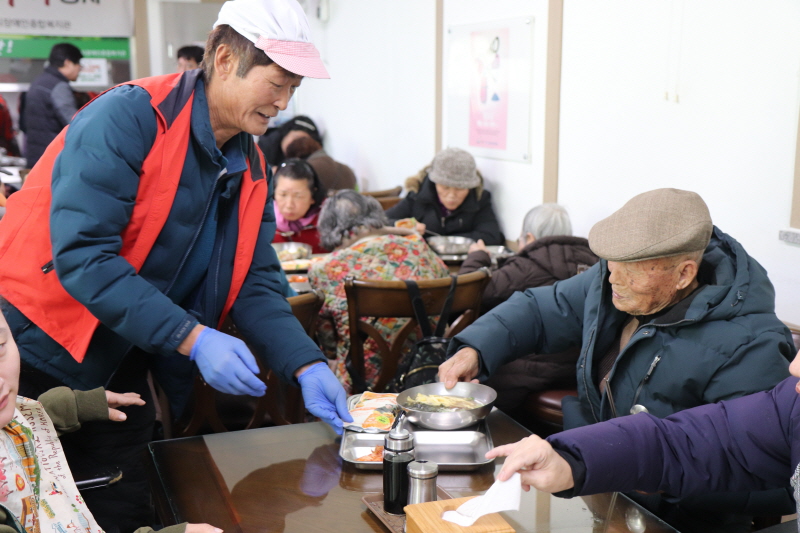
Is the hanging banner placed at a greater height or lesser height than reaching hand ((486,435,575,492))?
greater

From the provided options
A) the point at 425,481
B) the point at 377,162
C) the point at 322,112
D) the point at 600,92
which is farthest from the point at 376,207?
the point at 322,112

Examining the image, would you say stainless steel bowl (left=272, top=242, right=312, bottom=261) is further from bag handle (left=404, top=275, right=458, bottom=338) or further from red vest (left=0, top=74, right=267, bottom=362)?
red vest (left=0, top=74, right=267, bottom=362)

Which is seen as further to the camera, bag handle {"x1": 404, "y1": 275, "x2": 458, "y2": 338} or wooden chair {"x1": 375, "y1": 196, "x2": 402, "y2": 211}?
wooden chair {"x1": 375, "y1": 196, "x2": 402, "y2": 211}

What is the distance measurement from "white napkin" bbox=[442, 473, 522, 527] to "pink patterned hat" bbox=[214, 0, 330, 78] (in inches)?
35.9

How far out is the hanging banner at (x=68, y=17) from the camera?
7.55m

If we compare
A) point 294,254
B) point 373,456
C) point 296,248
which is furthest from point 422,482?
point 296,248

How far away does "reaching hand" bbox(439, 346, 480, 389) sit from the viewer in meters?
1.94

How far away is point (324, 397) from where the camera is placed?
5.64 ft

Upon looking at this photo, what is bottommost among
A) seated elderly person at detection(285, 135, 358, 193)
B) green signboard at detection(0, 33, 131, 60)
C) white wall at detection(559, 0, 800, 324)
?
seated elderly person at detection(285, 135, 358, 193)

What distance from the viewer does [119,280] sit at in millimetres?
1497

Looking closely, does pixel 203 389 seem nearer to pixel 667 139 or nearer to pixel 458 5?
pixel 667 139

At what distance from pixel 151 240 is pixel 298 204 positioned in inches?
100

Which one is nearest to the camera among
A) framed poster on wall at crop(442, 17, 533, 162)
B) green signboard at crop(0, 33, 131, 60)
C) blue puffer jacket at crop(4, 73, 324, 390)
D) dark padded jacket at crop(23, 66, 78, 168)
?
blue puffer jacket at crop(4, 73, 324, 390)

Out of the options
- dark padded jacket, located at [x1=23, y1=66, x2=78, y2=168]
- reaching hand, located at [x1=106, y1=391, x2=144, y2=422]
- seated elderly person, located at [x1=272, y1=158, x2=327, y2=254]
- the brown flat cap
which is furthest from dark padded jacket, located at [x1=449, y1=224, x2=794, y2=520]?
dark padded jacket, located at [x1=23, y1=66, x2=78, y2=168]
